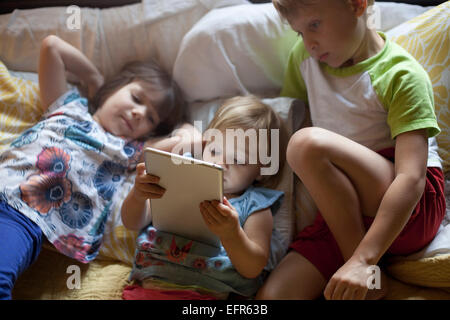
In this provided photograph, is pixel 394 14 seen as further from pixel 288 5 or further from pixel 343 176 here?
pixel 343 176

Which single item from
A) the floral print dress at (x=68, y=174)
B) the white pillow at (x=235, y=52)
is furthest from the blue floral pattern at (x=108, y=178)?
the white pillow at (x=235, y=52)

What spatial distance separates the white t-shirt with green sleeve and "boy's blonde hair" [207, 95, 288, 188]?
0.10 meters

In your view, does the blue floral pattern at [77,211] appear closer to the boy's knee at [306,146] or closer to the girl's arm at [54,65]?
the girl's arm at [54,65]

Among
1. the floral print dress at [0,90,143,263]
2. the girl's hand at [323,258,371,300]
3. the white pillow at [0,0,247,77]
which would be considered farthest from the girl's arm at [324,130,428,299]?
the white pillow at [0,0,247,77]

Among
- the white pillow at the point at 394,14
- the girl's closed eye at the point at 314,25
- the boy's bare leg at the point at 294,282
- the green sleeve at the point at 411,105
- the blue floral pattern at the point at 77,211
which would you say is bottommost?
the boy's bare leg at the point at 294,282

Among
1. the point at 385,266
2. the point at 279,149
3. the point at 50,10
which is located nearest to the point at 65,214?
the point at 279,149

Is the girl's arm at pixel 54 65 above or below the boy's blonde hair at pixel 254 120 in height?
above

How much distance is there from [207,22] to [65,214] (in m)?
0.66

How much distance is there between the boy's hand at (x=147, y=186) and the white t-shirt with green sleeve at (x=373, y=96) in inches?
17.8

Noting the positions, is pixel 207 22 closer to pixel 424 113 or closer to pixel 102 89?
pixel 102 89

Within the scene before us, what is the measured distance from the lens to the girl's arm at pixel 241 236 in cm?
90

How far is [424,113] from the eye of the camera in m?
0.91

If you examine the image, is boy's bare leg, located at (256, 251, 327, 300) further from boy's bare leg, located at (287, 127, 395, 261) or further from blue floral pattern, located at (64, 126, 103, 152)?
blue floral pattern, located at (64, 126, 103, 152)

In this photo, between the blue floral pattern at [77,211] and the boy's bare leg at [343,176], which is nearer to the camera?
the boy's bare leg at [343,176]
